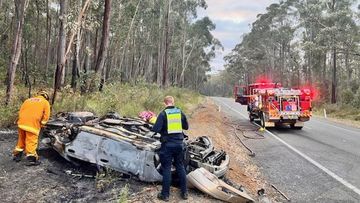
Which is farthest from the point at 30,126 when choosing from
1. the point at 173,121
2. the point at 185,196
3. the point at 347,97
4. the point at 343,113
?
the point at 347,97

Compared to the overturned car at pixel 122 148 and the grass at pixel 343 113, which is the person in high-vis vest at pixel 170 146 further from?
the grass at pixel 343 113

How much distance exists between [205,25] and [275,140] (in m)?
58.0

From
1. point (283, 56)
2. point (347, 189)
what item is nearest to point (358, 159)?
point (347, 189)

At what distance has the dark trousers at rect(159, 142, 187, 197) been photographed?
7176mm

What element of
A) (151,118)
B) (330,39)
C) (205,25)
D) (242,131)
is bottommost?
(242,131)

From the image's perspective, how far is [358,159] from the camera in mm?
12359

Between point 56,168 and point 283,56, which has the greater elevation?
point 283,56

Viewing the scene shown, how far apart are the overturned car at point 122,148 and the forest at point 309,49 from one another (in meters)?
29.0

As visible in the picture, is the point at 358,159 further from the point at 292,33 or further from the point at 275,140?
the point at 292,33

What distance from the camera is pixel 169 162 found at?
7.31m

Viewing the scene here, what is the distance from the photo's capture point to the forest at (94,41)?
17938 mm

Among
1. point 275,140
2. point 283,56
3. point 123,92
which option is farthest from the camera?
point 283,56

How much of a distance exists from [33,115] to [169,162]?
313 centimetres

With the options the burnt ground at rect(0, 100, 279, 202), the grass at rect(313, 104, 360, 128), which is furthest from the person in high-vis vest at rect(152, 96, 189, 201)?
the grass at rect(313, 104, 360, 128)
